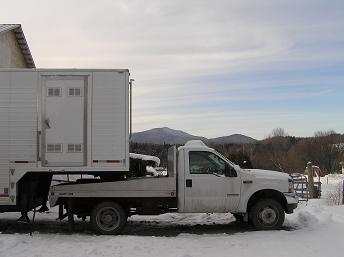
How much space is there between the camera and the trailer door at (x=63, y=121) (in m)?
12.3

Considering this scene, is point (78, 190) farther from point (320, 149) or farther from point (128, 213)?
point (320, 149)

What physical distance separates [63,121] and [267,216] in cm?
516

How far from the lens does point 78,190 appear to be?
493 inches

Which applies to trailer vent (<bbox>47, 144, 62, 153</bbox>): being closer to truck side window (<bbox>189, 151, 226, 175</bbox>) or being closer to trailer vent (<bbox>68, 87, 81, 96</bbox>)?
trailer vent (<bbox>68, 87, 81, 96</bbox>)

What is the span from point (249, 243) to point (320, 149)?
336ft

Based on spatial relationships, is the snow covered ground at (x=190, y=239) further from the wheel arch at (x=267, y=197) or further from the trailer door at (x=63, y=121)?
the trailer door at (x=63, y=121)

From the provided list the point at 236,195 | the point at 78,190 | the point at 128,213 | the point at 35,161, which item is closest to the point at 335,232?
the point at 236,195

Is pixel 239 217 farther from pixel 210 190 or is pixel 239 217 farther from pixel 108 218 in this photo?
pixel 108 218

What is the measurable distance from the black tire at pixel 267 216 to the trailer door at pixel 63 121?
4138 millimetres

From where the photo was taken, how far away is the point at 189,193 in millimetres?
12523

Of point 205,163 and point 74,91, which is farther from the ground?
point 74,91

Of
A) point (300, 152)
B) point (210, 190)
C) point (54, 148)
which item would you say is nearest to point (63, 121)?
point (54, 148)

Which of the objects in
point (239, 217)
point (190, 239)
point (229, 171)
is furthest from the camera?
point (239, 217)

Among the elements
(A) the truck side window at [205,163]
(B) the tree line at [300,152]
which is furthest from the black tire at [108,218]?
(B) the tree line at [300,152]
